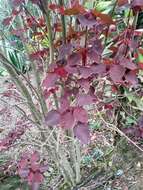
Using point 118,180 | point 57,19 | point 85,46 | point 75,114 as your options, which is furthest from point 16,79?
point 118,180

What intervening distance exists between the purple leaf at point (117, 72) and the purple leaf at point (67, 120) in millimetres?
211

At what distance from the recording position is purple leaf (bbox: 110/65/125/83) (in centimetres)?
129

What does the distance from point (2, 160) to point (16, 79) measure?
3.38ft

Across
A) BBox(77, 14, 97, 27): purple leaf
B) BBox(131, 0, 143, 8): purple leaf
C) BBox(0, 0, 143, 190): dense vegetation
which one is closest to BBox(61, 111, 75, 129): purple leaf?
BBox(0, 0, 143, 190): dense vegetation

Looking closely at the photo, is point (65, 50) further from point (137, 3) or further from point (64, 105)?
point (137, 3)

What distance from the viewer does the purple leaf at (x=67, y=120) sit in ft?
4.32

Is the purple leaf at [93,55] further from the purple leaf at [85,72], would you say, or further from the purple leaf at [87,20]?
the purple leaf at [87,20]

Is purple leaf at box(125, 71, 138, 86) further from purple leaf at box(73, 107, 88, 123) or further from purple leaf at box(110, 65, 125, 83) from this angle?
purple leaf at box(73, 107, 88, 123)

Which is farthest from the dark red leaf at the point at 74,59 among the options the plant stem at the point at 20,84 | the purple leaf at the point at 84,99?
the plant stem at the point at 20,84

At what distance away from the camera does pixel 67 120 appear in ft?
4.36

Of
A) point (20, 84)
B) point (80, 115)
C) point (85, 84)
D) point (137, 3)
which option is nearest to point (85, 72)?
point (85, 84)

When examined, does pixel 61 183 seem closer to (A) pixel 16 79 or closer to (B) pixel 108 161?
(B) pixel 108 161

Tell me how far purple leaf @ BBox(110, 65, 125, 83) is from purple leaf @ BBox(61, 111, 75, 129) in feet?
0.69

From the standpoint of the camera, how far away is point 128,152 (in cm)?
256
